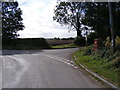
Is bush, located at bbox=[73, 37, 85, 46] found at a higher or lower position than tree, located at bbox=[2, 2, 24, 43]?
lower

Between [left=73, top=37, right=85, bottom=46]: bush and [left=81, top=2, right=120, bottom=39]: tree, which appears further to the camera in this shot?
[left=73, top=37, right=85, bottom=46]: bush

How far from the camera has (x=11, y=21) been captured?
4612cm

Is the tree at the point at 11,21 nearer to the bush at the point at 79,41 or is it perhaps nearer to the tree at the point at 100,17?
the bush at the point at 79,41

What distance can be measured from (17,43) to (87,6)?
22.5m

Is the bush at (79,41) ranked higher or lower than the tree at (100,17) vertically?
lower

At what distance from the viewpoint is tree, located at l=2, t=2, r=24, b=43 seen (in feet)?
150

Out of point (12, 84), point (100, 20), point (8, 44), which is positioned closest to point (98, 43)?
point (100, 20)

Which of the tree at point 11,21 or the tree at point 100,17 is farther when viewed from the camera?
the tree at point 11,21

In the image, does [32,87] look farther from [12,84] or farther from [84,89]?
[84,89]

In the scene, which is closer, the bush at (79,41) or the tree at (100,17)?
the tree at (100,17)

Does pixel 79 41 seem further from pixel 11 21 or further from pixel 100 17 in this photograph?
pixel 100 17

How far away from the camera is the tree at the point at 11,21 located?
4562 centimetres

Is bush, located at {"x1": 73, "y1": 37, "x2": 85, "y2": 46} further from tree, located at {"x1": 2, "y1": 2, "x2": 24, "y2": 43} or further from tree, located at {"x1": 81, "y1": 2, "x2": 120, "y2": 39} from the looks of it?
tree, located at {"x1": 81, "y1": 2, "x2": 120, "y2": 39}

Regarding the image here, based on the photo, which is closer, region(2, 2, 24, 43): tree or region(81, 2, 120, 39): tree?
region(81, 2, 120, 39): tree
